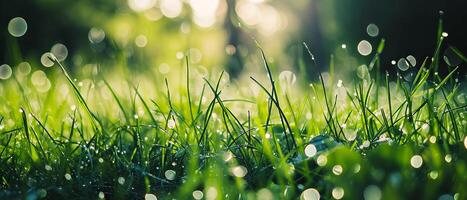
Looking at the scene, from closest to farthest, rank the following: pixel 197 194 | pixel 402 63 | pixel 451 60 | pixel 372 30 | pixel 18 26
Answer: pixel 197 194 < pixel 402 63 < pixel 451 60 < pixel 372 30 < pixel 18 26

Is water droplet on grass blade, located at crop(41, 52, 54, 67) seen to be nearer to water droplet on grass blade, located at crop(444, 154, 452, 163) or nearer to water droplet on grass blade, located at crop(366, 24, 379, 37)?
water droplet on grass blade, located at crop(444, 154, 452, 163)

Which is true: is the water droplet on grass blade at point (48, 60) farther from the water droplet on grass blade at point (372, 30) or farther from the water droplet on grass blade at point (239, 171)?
the water droplet on grass blade at point (372, 30)

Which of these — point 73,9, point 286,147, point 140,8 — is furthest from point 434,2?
point 140,8

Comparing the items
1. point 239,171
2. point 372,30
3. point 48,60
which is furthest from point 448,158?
point 372,30

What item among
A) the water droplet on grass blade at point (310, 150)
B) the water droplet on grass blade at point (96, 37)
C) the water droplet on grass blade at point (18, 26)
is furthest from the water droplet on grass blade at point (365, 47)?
the water droplet on grass blade at point (18, 26)

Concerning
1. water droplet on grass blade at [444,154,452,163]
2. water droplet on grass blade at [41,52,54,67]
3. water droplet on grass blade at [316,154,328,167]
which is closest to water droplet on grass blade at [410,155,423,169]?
water droplet on grass blade at [444,154,452,163]

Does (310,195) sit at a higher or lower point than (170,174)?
lower

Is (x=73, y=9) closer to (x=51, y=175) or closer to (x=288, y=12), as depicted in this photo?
(x=288, y=12)

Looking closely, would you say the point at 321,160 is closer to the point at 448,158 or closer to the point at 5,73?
the point at 448,158
